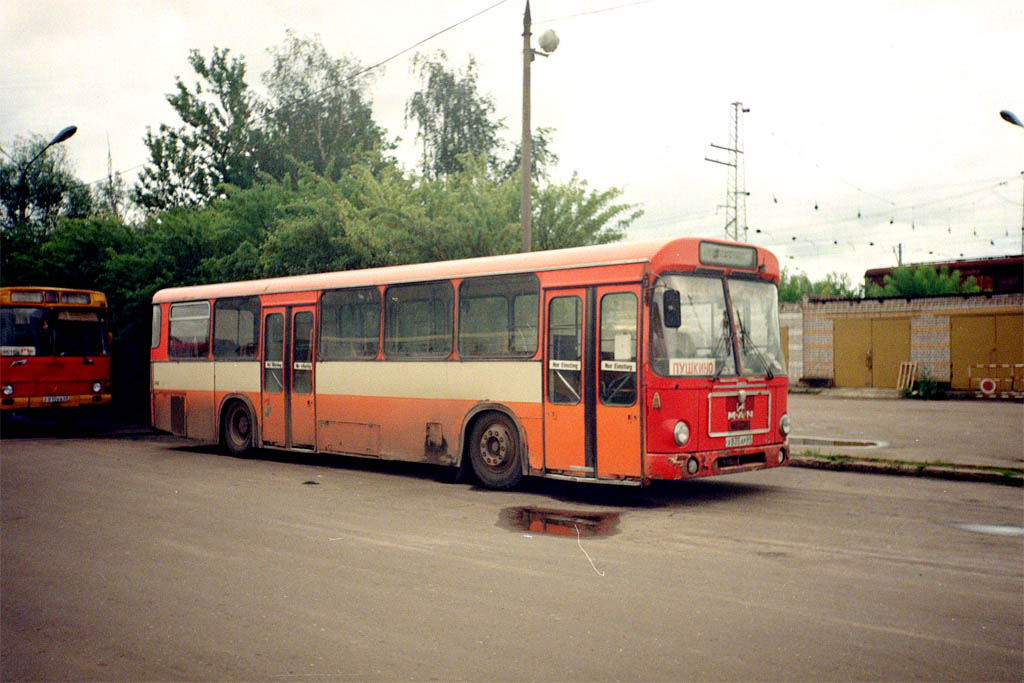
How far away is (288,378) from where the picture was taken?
1569 cm

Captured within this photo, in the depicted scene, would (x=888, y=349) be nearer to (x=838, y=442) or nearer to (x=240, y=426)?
(x=838, y=442)

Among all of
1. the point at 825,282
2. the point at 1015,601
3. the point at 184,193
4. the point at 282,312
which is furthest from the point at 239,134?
the point at 825,282

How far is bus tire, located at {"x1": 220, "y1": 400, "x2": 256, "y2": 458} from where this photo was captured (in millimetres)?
16688

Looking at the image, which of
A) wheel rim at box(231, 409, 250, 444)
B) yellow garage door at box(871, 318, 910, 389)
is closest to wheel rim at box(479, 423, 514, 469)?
wheel rim at box(231, 409, 250, 444)

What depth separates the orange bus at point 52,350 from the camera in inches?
818

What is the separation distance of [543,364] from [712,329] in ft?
6.74

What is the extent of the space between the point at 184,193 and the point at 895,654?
5014cm

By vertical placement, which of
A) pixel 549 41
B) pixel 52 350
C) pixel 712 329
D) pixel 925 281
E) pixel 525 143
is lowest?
pixel 52 350

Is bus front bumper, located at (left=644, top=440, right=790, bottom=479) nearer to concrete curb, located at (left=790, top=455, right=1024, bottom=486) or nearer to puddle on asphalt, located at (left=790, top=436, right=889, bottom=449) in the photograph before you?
concrete curb, located at (left=790, top=455, right=1024, bottom=486)

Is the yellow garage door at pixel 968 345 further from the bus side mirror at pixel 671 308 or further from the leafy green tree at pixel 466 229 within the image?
the bus side mirror at pixel 671 308

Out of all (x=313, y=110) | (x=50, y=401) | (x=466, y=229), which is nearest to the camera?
(x=50, y=401)

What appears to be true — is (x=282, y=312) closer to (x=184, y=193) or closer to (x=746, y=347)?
(x=746, y=347)

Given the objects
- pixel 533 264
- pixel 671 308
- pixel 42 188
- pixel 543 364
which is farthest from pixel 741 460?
pixel 42 188

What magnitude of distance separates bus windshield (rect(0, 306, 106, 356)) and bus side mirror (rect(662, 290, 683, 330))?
16121 millimetres
